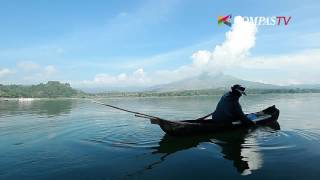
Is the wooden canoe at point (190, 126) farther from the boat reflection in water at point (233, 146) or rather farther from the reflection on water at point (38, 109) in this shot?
the reflection on water at point (38, 109)

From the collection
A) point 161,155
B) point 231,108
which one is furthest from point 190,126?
point 161,155

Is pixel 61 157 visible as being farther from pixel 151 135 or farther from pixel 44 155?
pixel 151 135

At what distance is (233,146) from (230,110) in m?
2.82

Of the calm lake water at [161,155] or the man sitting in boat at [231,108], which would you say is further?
the man sitting in boat at [231,108]

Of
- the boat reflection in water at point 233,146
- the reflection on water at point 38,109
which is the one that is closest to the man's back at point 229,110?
the boat reflection in water at point 233,146

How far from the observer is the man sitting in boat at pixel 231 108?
54.6 feet

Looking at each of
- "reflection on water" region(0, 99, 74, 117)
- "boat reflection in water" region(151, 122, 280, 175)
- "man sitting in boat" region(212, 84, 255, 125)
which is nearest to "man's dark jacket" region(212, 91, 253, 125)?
"man sitting in boat" region(212, 84, 255, 125)

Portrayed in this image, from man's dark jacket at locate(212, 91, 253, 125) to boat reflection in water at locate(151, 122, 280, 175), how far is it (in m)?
0.71

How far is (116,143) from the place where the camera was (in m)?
15.5

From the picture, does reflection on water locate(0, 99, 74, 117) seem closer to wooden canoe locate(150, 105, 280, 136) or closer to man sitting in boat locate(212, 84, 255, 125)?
wooden canoe locate(150, 105, 280, 136)

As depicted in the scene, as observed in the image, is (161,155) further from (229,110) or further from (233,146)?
(229,110)

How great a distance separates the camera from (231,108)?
669 inches

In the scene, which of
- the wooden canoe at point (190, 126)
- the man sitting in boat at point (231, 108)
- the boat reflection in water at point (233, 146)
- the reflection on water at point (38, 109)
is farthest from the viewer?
the reflection on water at point (38, 109)

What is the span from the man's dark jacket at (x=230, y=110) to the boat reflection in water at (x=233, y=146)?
2.34 feet
